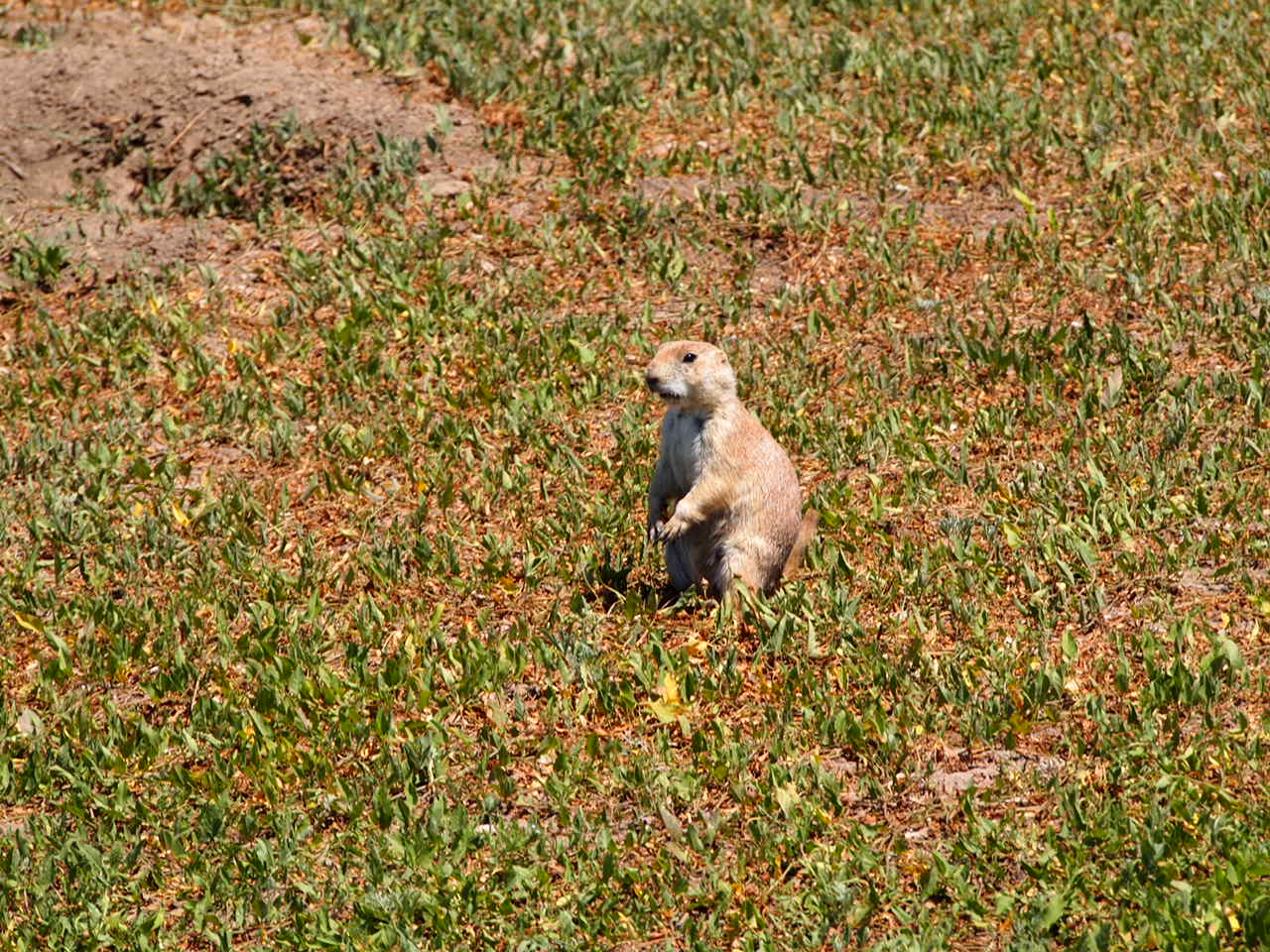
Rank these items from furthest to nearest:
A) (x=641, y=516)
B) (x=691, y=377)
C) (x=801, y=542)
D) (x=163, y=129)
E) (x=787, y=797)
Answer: (x=163, y=129) → (x=641, y=516) → (x=801, y=542) → (x=691, y=377) → (x=787, y=797)

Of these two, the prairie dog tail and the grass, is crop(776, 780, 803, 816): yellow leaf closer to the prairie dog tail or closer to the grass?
the grass

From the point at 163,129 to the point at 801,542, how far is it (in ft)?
19.8

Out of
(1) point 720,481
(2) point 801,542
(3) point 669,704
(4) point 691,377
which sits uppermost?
(4) point 691,377

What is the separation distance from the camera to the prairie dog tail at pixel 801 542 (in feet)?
25.6

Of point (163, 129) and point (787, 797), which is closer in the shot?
point (787, 797)

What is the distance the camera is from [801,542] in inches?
308

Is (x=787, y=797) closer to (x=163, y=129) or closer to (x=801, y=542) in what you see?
(x=801, y=542)

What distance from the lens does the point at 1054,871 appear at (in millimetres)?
5754

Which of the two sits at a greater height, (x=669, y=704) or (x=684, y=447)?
(x=684, y=447)

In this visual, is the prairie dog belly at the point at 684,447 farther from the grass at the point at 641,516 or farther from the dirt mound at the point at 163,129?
the dirt mound at the point at 163,129

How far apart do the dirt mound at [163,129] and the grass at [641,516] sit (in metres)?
0.21

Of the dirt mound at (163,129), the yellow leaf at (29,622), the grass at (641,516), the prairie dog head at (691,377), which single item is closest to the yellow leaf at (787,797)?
the grass at (641,516)

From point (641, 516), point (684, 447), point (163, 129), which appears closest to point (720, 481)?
point (684, 447)

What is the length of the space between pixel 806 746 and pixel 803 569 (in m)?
1.47
